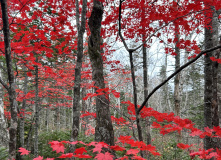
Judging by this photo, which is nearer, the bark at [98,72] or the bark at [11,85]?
the bark at [11,85]

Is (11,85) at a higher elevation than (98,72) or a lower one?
lower

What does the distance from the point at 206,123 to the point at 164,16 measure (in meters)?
3.77

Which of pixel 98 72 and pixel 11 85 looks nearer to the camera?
pixel 11 85

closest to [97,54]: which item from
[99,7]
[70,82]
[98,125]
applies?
[99,7]

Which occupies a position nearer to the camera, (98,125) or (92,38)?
(98,125)

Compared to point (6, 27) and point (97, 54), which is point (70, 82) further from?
point (6, 27)

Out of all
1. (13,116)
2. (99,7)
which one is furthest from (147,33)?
(13,116)

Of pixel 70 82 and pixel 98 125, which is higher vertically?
pixel 70 82

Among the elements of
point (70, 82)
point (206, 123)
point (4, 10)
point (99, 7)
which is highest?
point (99, 7)

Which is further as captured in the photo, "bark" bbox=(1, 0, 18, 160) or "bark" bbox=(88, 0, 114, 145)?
"bark" bbox=(88, 0, 114, 145)

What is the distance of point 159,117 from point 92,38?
2231 mm

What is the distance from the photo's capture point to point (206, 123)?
3.26 meters

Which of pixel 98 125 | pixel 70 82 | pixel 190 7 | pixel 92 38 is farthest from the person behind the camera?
pixel 70 82

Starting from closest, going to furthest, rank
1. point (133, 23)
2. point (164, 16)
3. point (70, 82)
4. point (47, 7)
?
point (164, 16), point (47, 7), point (133, 23), point (70, 82)
